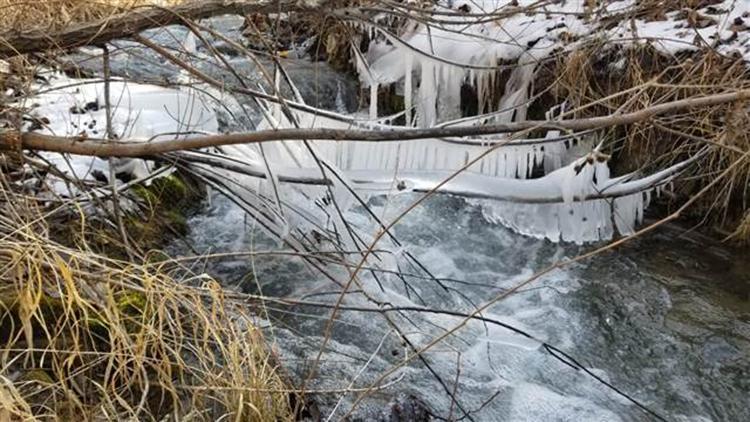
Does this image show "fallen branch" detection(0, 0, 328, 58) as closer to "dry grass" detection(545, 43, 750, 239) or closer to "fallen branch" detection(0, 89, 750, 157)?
"fallen branch" detection(0, 89, 750, 157)

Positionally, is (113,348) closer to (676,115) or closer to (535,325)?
(535,325)

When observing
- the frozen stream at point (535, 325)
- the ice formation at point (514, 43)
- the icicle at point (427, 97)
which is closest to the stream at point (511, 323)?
the frozen stream at point (535, 325)

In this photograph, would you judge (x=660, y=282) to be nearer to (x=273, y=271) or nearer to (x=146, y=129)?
(x=273, y=271)

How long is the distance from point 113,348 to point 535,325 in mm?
2345

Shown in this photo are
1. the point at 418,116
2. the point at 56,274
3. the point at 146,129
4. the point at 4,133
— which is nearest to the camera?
the point at 56,274

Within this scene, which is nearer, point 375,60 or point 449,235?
point 449,235

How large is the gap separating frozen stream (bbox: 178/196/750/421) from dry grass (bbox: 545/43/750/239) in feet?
1.11

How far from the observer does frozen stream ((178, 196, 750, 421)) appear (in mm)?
3006

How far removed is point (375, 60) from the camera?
18.0 feet

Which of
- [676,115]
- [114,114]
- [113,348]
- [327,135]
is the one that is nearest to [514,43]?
[676,115]

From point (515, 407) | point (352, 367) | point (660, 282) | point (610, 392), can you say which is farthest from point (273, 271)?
point (660, 282)

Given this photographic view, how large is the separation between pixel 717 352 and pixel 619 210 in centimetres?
102

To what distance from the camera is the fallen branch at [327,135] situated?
1977mm

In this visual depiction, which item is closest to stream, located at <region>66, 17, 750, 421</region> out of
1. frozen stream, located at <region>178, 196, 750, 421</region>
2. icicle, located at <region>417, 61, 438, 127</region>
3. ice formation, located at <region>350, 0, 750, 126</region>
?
frozen stream, located at <region>178, 196, 750, 421</region>
